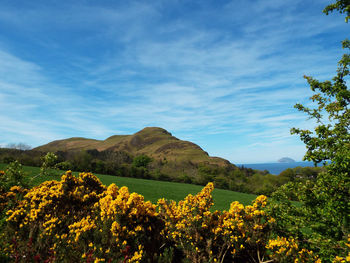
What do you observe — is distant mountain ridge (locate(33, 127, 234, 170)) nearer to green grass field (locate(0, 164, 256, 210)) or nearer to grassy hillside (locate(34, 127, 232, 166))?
grassy hillside (locate(34, 127, 232, 166))

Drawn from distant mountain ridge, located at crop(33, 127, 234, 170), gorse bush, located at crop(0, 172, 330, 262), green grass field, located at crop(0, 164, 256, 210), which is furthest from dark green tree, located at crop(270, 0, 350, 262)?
distant mountain ridge, located at crop(33, 127, 234, 170)

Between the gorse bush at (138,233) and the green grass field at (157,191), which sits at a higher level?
the gorse bush at (138,233)

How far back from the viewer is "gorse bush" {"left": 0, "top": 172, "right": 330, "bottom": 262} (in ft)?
12.6

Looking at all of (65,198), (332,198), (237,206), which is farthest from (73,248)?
(332,198)

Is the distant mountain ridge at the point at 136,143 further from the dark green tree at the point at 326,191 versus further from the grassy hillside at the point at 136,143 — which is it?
the dark green tree at the point at 326,191

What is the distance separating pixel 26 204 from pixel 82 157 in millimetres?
23370

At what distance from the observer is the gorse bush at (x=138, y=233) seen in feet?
12.6

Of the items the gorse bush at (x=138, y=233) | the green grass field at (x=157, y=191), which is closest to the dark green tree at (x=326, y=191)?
the gorse bush at (x=138, y=233)

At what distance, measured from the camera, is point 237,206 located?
487cm

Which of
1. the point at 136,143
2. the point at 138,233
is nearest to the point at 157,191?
the point at 138,233

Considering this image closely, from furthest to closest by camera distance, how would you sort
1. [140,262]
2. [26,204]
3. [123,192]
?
[26,204] → [123,192] → [140,262]

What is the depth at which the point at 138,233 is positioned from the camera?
173 inches

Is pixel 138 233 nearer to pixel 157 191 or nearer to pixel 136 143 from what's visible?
pixel 157 191

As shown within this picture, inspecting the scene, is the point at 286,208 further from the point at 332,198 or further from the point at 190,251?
the point at 190,251
